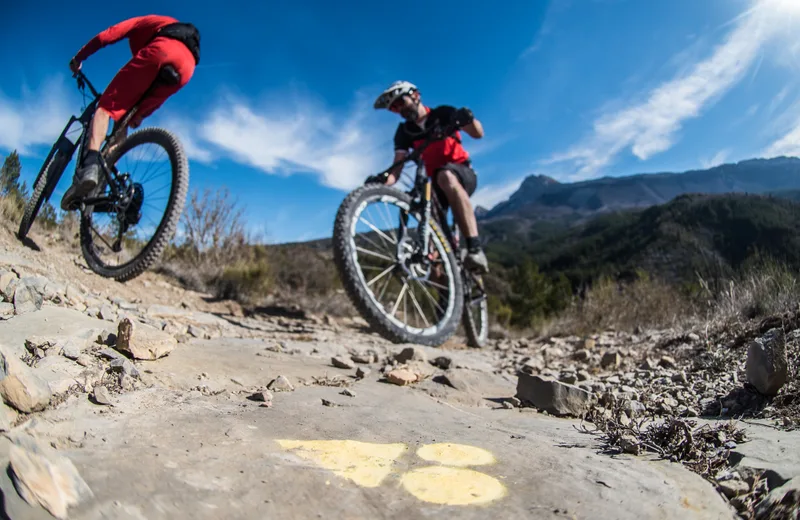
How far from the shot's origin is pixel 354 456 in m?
1.01

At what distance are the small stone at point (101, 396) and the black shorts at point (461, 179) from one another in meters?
3.19

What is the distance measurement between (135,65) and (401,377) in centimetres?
280

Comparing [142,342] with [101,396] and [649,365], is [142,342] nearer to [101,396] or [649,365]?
[101,396]

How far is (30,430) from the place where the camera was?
91cm

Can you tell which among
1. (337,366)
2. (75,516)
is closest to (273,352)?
(337,366)

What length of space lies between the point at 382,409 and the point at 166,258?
18.4 ft

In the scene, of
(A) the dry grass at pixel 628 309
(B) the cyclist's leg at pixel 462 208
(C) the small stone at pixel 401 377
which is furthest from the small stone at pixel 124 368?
(A) the dry grass at pixel 628 309

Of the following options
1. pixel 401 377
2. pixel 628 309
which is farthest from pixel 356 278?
pixel 628 309

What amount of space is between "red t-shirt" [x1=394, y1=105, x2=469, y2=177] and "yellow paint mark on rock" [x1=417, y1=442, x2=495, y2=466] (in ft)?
A: 10.4

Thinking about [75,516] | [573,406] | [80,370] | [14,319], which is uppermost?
[14,319]

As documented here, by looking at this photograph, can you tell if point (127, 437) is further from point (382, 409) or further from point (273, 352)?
point (273, 352)

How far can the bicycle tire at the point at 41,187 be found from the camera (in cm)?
331

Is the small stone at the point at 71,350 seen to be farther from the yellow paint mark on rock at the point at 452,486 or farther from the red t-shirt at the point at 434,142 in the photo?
the red t-shirt at the point at 434,142

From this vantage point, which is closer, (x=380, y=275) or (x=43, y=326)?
(x=43, y=326)
